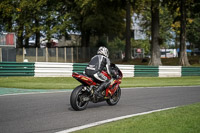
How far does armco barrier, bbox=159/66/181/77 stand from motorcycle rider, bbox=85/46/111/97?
51.7ft

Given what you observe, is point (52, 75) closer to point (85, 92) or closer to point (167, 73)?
point (167, 73)

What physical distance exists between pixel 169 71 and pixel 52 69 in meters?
8.97

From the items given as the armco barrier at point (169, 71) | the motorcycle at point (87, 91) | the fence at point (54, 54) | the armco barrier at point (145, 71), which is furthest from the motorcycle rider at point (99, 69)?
the fence at point (54, 54)

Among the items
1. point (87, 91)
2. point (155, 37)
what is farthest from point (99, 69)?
point (155, 37)

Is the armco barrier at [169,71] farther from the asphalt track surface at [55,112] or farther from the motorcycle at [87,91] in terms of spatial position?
the motorcycle at [87,91]

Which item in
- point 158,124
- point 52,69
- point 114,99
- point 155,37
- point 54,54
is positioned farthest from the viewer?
point 54,54

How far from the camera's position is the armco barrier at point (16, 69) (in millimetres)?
19141

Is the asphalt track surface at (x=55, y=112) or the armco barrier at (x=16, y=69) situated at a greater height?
the armco barrier at (x=16, y=69)

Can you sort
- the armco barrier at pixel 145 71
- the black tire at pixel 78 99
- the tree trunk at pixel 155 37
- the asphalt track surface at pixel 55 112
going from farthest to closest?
the tree trunk at pixel 155 37 < the armco barrier at pixel 145 71 < the black tire at pixel 78 99 < the asphalt track surface at pixel 55 112

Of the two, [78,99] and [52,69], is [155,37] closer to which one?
[52,69]

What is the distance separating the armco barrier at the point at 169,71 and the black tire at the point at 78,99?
16.4 metres

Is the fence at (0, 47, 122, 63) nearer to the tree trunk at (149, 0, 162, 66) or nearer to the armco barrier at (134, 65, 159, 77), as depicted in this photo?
the tree trunk at (149, 0, 162, 66)

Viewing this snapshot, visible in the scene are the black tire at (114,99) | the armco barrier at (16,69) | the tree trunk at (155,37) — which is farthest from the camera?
the tree trunk at (155,37)

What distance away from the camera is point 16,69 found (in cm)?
1944
